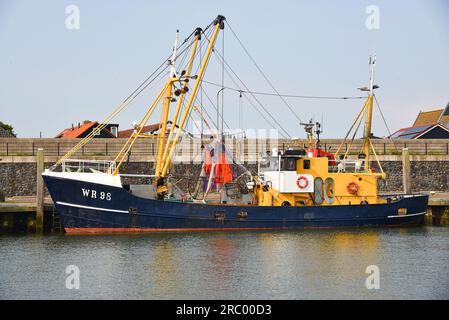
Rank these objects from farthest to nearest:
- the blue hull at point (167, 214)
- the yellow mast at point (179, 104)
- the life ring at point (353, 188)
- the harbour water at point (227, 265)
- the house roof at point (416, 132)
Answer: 1. the house roof at point (416, 132)
2. the life ring at point (353, 188)
3. the yellow mast at point (179, 104)
4. the blue hull at point (167, 214)
5. the harbour water at point (227, 265)

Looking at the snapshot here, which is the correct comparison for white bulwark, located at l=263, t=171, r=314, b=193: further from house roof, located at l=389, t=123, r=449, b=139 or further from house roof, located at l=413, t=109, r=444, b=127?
house roof, located at l=413, t=109, r=444, b=127

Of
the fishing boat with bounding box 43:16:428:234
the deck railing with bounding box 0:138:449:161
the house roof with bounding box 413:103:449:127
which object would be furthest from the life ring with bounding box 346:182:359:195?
the house roof with bounding box 413:103:449:127

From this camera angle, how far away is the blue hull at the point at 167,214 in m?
26.0

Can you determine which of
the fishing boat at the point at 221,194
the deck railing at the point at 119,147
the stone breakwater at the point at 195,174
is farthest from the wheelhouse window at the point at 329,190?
the deck railing at the point at 119,147

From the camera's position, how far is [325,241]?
25.2 m

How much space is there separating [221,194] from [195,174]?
823cm

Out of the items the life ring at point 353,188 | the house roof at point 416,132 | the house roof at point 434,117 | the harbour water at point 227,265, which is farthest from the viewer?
the house roof at point 434,117

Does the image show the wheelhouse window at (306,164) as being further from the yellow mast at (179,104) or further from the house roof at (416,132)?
the house roof at (416,132)

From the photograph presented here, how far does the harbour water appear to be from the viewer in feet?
56.9

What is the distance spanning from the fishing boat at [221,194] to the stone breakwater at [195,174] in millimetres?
5580

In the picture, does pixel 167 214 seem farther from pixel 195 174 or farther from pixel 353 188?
pixel 195 174
